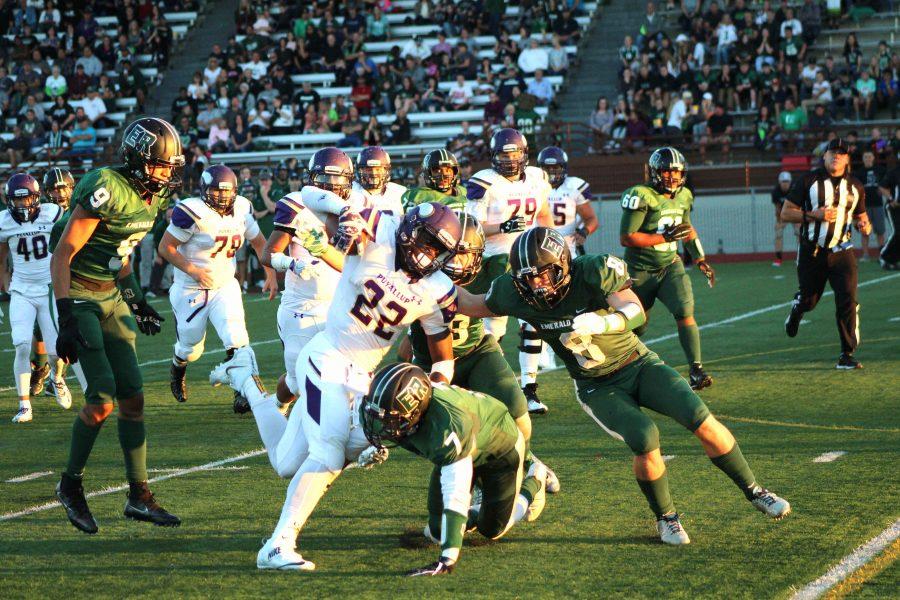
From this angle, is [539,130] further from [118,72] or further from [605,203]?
[118,72]

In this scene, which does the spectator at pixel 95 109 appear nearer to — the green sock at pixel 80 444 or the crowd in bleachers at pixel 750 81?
the crowd in bleachers at pixel 750 81

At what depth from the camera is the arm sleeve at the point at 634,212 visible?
924 centimetres

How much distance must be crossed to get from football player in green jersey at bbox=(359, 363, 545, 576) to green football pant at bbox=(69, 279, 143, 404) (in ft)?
5.46

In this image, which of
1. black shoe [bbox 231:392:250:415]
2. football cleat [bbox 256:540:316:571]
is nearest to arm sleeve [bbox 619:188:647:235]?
black shoe [bbox 231:392:250:415]

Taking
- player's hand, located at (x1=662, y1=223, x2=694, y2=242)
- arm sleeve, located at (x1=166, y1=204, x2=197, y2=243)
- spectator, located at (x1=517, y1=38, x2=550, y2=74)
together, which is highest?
spectator, located at (x1=517, y1=38, x2=550, y2=74)

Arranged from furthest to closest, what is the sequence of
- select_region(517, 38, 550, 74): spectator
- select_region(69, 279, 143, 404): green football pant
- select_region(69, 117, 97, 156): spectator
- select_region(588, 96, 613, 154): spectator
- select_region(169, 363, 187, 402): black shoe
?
select_region(69, 117, 97, 156): spectator → select_region(517, 38, 550, 74): spectator → select_region(588, 96, 613, 154): spectator → select_region(169, 363, 187, 402): black shoe → select_region(69, 279, 143, 404): green football pant

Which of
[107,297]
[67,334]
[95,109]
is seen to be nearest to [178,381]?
[107,297]

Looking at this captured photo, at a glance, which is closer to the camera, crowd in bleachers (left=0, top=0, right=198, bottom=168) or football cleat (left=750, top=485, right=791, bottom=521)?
football cleat (left=750, top=485, right=791, bottom=521)

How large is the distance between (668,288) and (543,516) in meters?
3.89

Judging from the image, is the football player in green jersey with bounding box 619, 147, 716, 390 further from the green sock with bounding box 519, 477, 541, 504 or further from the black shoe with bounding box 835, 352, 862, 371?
the green sock with bounding box 519, 477, 541, 504

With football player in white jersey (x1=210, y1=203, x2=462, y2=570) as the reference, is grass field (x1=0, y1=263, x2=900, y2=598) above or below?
below

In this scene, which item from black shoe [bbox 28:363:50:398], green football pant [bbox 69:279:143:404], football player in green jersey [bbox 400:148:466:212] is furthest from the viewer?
black shoe [bbox 28:363:50:398]

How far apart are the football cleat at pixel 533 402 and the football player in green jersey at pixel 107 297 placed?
319 centimetres

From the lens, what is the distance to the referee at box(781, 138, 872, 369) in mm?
9883
